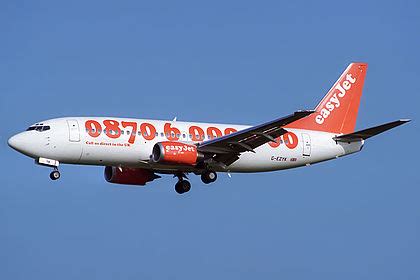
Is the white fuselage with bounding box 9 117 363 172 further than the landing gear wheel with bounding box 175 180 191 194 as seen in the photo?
No

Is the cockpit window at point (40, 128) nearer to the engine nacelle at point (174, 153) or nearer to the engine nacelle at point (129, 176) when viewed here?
the engine nacelle at point (174, 153)

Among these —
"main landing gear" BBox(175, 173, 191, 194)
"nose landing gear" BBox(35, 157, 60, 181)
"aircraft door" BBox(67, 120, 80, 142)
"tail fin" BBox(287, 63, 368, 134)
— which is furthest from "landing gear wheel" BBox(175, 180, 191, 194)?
"nose landing gear" BBox(35, 157, 60, 181)

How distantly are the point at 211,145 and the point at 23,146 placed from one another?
10840 mm

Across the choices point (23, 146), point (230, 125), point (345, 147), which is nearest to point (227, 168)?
point (230, 125)

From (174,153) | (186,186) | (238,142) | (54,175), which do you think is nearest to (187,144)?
(174,153)

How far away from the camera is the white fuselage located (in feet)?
201

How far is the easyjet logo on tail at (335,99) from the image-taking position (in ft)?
232

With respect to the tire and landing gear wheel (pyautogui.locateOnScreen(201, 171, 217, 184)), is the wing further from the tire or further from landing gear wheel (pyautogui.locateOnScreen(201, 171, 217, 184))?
the tire

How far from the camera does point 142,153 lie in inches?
2464

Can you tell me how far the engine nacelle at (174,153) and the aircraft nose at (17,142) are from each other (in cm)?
755

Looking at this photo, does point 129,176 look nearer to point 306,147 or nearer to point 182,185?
point 182,185

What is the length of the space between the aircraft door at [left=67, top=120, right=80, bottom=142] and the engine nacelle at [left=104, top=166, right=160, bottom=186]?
605 centimetres

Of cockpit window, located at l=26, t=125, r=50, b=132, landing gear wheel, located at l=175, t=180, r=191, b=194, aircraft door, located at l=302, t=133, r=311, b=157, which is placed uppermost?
aircraft door, located at l=302, t=133, r=311, b=157

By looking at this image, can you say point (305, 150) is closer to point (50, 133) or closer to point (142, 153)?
point (142, 153)
